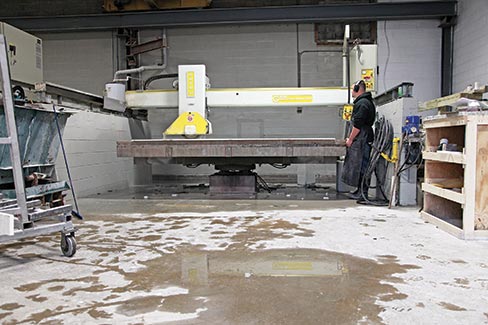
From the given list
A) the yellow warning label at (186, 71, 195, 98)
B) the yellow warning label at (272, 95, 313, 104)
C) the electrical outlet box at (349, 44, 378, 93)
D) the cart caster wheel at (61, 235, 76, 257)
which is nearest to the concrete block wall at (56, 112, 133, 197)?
the yellow warning label at (186, 71, 195, 98)

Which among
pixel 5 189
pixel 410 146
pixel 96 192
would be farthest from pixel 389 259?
pixel 96 192

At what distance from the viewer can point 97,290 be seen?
5.72 ft

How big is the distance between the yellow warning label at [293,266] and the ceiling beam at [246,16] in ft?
16.3

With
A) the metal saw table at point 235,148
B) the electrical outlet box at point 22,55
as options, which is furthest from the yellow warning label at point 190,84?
the electrical outlet box at point 22,55

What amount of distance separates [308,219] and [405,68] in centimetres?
432

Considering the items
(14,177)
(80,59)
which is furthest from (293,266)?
(80,59)

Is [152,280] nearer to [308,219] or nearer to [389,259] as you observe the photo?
[389,259]

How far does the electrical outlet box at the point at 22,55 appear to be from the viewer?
12.4 ft

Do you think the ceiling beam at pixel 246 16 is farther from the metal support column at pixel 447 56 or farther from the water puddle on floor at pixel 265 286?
the water puddle on floor at pixel 265 286

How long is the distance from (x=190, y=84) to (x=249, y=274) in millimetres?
2734

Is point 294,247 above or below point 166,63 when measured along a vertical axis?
below

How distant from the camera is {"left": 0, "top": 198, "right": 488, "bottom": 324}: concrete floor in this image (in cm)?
150

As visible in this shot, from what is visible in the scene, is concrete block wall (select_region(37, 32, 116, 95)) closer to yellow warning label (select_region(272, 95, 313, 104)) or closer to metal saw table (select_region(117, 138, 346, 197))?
metal saw table (select_region(117, 138, 346, 197))

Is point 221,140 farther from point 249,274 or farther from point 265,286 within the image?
point 265,286
